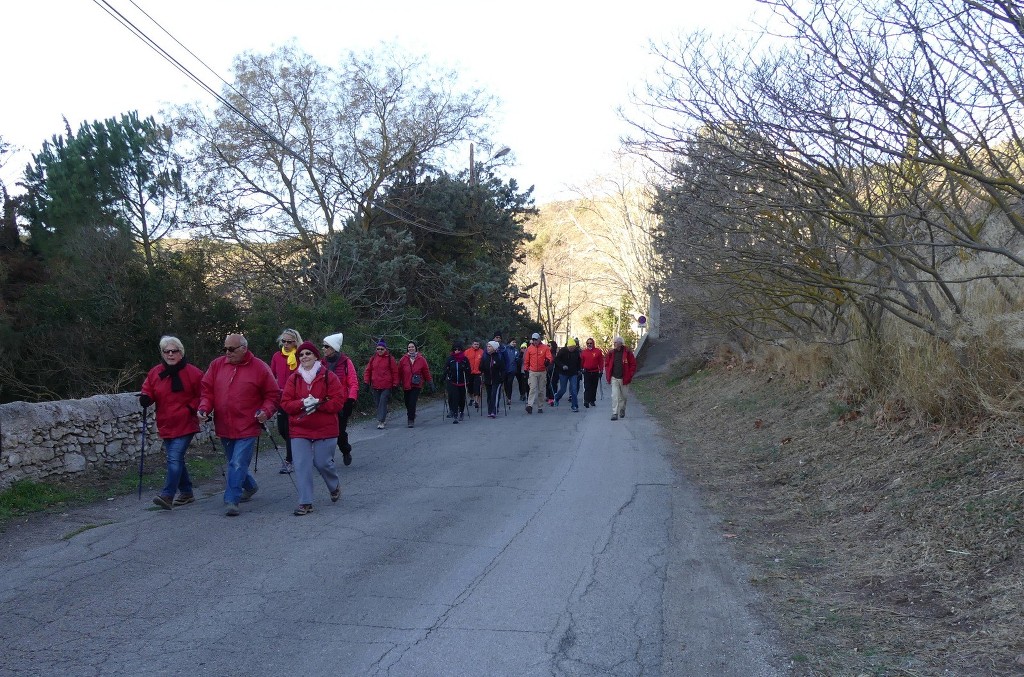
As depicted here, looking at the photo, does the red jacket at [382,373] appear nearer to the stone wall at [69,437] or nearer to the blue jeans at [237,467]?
the stone wall at [69,437]

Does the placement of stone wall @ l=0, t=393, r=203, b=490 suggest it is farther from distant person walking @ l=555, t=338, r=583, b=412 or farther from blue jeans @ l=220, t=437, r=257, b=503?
distant person walking @ l=555, t=338, r=583, b=412

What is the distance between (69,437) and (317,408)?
340cm

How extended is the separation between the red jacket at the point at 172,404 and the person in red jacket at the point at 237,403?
9.5 inches

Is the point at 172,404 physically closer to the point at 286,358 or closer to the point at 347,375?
the point at 286,358

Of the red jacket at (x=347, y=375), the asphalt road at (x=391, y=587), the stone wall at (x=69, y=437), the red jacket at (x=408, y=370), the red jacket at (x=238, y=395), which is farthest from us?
the red jacket at (x=408, y=370)

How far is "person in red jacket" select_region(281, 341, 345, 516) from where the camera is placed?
8547 millimetres

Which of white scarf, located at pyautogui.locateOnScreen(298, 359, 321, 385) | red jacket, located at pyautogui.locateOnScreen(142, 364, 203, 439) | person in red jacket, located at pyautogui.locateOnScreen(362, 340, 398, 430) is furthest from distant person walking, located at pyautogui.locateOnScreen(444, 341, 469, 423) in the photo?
red jacket, located at pyautogui.locateOnScreen(142, 364, 203, 439)

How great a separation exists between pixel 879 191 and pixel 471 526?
6.94 m

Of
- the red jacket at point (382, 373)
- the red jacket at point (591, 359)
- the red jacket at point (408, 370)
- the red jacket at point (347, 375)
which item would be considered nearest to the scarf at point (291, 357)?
the red jacket at point (347, 375)

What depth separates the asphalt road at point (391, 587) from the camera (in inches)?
187

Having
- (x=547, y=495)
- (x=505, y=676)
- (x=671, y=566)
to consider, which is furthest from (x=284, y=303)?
(x=505, y=676)

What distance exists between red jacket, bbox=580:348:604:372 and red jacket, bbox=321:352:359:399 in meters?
10.8

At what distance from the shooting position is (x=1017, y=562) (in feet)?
18.4

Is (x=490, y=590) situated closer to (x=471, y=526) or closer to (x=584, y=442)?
(x=471, y=526)
